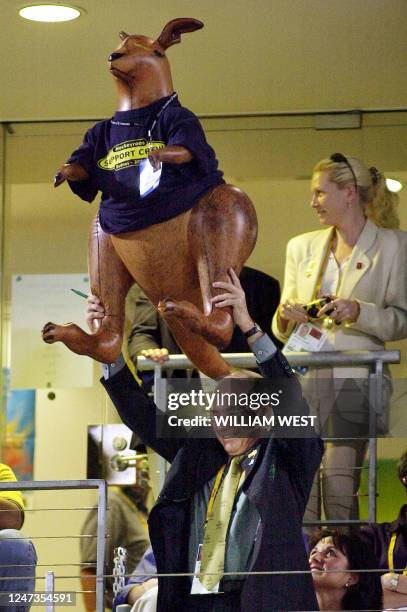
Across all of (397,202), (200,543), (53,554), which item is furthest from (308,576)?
(397,202)

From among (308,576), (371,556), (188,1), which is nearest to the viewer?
(308,576)

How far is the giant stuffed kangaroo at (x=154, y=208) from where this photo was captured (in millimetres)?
1486

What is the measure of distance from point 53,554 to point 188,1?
2.84ft

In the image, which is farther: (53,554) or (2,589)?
(53,554)

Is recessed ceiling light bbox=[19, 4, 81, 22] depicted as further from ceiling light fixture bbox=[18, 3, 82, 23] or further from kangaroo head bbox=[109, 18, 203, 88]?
kangaroo head bbox=[109, 18, 203, 88]

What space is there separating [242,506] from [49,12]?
2.89 ft

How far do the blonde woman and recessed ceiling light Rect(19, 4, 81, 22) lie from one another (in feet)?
1.50

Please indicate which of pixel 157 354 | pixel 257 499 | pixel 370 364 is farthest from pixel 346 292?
pixel 257 499

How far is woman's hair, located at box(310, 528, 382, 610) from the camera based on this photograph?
186cm

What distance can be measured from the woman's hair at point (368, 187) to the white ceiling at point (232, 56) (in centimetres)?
16

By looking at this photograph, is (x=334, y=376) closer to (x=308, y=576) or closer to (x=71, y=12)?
(x=308, y=576)

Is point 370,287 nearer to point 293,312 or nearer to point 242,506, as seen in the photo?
point 293,312

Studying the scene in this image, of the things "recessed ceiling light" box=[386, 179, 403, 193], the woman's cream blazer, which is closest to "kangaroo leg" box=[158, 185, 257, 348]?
the woman's cream blazer

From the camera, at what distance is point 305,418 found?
5.53 ft
